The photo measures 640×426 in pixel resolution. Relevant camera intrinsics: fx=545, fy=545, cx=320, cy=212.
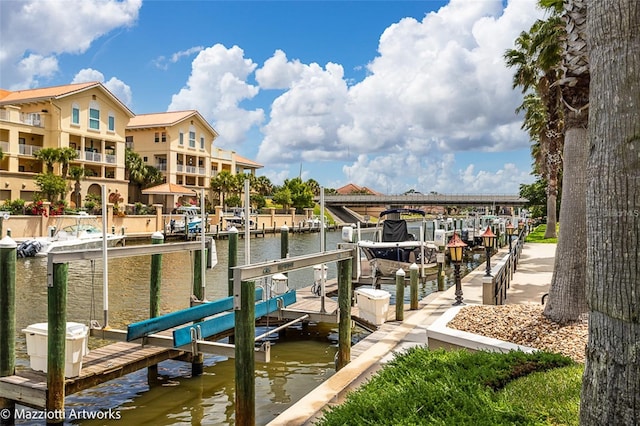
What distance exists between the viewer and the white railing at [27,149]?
47.6 meters

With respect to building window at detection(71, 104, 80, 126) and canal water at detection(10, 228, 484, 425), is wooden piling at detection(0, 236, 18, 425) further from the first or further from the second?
building window at detection(71, 104, 80, 126)

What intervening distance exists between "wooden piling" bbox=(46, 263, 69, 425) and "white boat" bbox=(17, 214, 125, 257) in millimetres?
24742

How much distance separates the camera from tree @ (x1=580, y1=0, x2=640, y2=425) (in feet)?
11.6

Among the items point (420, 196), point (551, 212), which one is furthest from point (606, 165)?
point (420, 196)

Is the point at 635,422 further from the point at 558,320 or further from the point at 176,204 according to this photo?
the point at 176,204

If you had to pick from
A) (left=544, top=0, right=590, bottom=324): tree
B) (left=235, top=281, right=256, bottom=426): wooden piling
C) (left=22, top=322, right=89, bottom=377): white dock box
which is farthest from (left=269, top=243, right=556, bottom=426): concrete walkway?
(left=22, top=322, right=89, bottom=377): white dock box

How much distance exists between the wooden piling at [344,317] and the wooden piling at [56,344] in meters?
4.52

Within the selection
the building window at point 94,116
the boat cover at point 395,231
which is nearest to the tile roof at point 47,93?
the building window at point 94,116

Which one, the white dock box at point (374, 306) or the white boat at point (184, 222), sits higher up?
the white boat at point (184, 222)

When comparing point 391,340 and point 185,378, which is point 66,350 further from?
point 391,340

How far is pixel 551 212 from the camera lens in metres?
39.3

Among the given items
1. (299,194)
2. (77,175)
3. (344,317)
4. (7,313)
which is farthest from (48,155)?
(344,317)

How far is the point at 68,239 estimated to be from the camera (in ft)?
114

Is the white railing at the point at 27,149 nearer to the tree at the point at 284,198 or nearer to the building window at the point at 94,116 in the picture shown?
the building window at the point at 94,116
